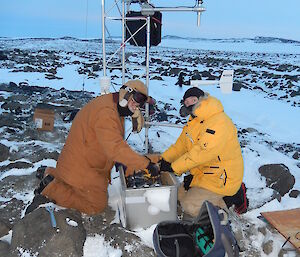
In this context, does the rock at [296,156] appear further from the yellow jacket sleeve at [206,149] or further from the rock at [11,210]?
the rock at [11,210]

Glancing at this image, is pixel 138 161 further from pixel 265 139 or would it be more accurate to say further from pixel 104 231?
pixel 265 139

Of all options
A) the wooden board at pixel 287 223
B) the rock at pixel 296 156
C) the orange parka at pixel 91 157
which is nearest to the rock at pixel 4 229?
the orange parka at pixel 91 157

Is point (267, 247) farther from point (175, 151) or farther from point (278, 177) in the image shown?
point (278, 177)

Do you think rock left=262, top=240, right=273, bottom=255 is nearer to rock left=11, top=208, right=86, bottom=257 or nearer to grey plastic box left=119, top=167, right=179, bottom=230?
grey plastic box left=119, top=167, right=179, bottom=230

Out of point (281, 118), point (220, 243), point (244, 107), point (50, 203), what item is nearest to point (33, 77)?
point (244, 107)

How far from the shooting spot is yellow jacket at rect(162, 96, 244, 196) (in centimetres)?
304

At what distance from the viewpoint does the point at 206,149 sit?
9.98 ft

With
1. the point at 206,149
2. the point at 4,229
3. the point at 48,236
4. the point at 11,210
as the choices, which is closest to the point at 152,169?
the point at 206,149

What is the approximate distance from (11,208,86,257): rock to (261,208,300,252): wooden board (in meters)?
2.07

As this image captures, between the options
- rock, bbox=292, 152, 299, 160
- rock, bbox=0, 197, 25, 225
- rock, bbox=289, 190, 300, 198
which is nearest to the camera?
rock, bbox=0, 197, 25, 225

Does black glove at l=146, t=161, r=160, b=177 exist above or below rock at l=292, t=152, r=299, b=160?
above

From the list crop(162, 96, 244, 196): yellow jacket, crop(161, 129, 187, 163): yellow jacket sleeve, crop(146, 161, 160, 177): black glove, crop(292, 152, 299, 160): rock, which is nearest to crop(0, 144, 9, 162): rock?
crop(161, 129, 187, 163): yellow jacket sleeve

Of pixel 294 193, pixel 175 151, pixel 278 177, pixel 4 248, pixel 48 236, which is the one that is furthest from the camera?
pixel 278 177

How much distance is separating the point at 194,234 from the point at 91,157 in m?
1.29
